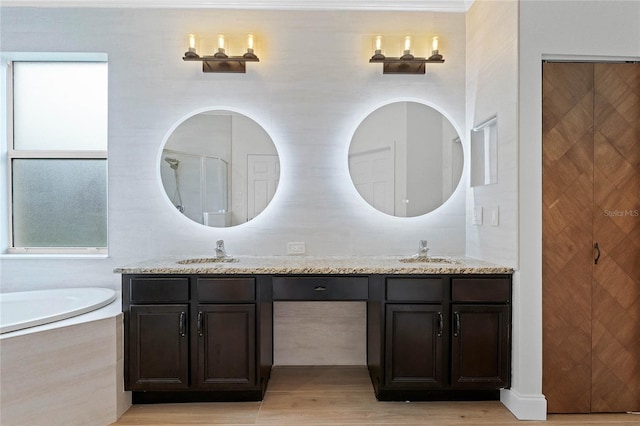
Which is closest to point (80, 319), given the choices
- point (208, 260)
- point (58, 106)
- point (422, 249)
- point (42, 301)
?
point (42, 301)

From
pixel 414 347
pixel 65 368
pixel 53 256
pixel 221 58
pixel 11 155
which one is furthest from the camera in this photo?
pixel 11 155

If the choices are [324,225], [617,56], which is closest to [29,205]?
[324,225]

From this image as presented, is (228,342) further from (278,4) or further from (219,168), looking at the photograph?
(278,4)

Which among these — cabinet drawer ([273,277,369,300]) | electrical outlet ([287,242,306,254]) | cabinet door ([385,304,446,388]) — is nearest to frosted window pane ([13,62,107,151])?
electrical outlet ([287,242,306,254])

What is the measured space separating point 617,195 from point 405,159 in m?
1.33

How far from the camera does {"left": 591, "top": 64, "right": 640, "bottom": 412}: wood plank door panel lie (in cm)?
219

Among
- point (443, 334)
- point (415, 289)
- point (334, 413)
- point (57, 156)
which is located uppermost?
point (57, 156)

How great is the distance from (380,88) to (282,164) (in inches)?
37.9

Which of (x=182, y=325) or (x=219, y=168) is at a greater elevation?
(x=219, y=168)

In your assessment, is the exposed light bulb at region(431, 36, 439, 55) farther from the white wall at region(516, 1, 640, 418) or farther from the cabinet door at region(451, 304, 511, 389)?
the cabinet door at region(451, 304, 511, 389)

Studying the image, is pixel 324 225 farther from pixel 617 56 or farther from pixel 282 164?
pixel 617 56

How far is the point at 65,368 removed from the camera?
2008 millimetres

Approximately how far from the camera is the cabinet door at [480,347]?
2256 millimetres

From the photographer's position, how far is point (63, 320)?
2.08 metres
